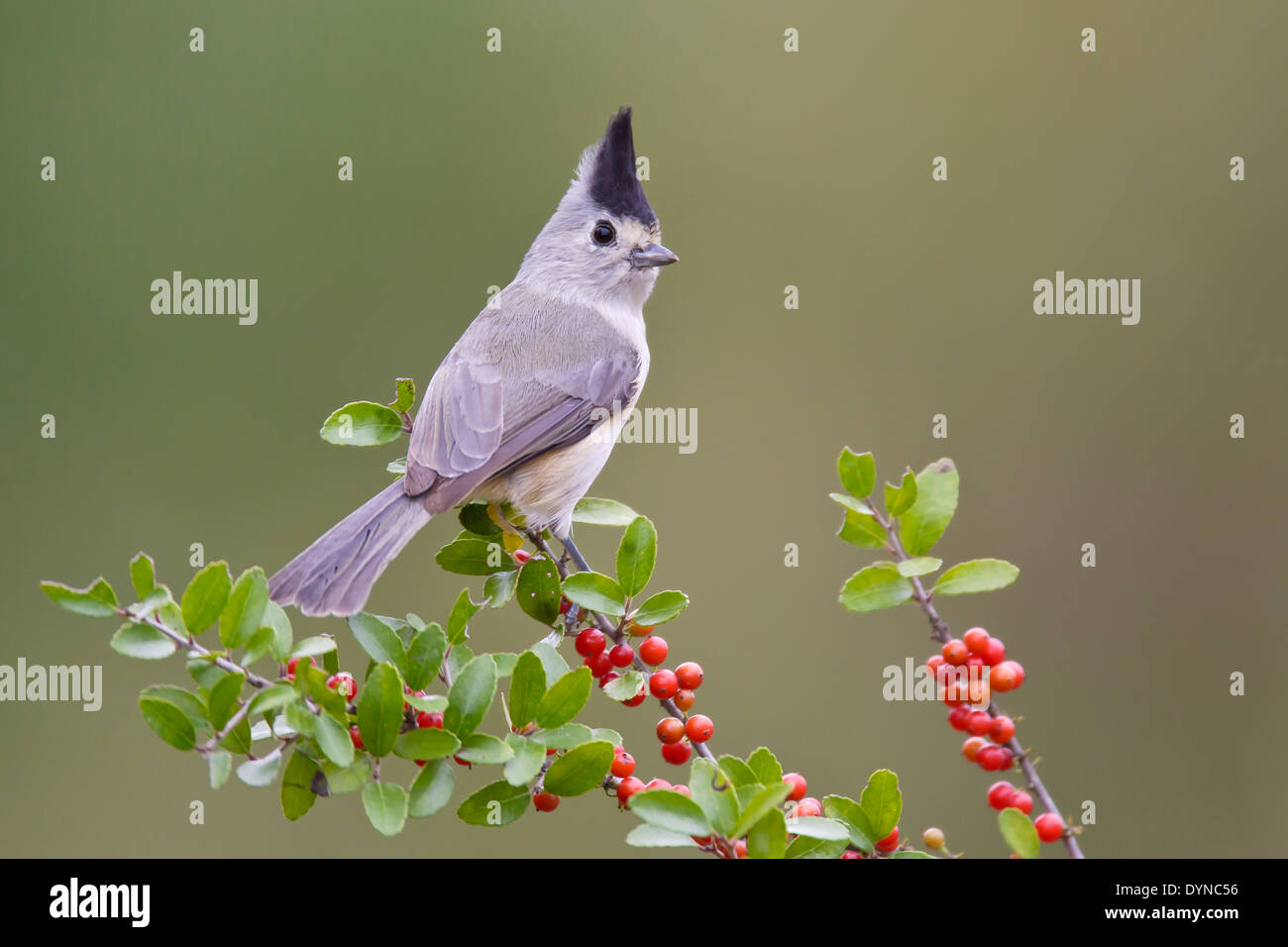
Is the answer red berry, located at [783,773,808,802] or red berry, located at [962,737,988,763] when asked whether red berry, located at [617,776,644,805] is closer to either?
red berry, located at [783,773,808,802]

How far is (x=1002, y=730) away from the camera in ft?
4.36

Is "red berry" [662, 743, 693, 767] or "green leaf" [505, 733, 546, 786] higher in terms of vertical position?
"green leaf" [505, 733, 546, 786]

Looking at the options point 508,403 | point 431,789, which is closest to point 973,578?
point 431,789

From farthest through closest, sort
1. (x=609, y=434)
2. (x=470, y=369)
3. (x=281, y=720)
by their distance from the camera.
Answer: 1. (x=609, y=434)
2. (x=470, y=369)
3. (x=281, y=720)

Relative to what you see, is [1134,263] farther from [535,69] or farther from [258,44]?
[258,44]

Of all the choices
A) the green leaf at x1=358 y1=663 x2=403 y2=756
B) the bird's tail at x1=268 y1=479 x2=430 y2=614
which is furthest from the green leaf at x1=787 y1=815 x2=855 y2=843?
the bird's tail at x1=268 y1=479 x2=430 y2=614

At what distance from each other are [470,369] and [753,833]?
60.2 inches

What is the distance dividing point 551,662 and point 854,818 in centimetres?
46

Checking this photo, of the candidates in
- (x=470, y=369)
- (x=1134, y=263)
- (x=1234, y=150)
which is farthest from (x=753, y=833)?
(x=1234, y=150)

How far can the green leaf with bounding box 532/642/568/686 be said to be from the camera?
169cm

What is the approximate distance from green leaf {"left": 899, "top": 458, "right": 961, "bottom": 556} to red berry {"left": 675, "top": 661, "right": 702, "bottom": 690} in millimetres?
406

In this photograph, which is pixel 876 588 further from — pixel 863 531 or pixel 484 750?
pixel 484 750

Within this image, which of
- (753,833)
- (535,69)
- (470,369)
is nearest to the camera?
(753,833)

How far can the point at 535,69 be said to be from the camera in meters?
4.76
